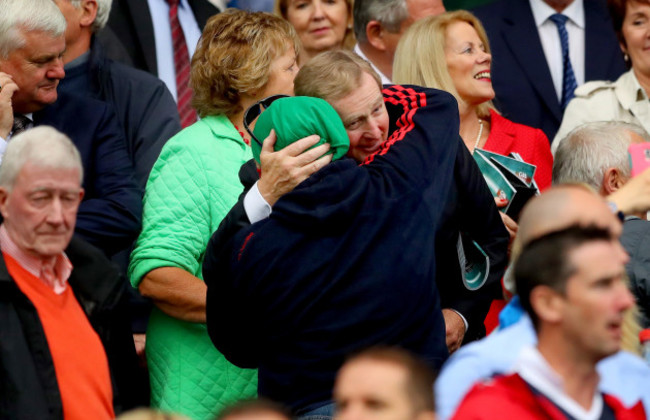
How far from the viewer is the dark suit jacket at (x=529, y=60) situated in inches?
255

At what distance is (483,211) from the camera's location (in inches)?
168

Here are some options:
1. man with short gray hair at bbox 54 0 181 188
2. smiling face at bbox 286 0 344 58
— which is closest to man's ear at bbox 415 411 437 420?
man with short gray hair at bbox 54 0 181 188

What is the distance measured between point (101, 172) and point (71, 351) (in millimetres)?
1158

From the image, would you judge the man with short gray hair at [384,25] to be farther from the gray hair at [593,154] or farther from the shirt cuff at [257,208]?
the shirt cuff at [257,208]

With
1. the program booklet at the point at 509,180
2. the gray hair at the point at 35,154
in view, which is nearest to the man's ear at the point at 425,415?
the gray hair at the point at 35,154

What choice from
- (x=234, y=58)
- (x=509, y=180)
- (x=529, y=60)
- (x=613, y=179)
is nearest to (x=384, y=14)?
(x=529, y=60)

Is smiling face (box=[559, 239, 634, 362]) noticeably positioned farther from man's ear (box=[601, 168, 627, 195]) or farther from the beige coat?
the beige coat

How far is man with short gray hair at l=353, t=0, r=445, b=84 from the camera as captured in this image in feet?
20.4

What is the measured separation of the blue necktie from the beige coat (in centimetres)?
51

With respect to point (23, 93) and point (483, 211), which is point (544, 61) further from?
point (23, 93)

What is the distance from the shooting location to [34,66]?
15.3 ft

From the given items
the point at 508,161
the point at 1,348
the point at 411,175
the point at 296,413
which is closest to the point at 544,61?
the point at 508,161

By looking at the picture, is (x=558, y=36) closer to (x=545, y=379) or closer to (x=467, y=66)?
(x=467, y=66)

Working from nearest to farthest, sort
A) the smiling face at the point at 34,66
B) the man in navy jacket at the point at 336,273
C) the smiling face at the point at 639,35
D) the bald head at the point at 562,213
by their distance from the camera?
the bald head at the point at 562,213 < the man in navy jacket at the point at 336,273 < the smiling face at the point at 34,66 < the smiling face at the point at 639,35
